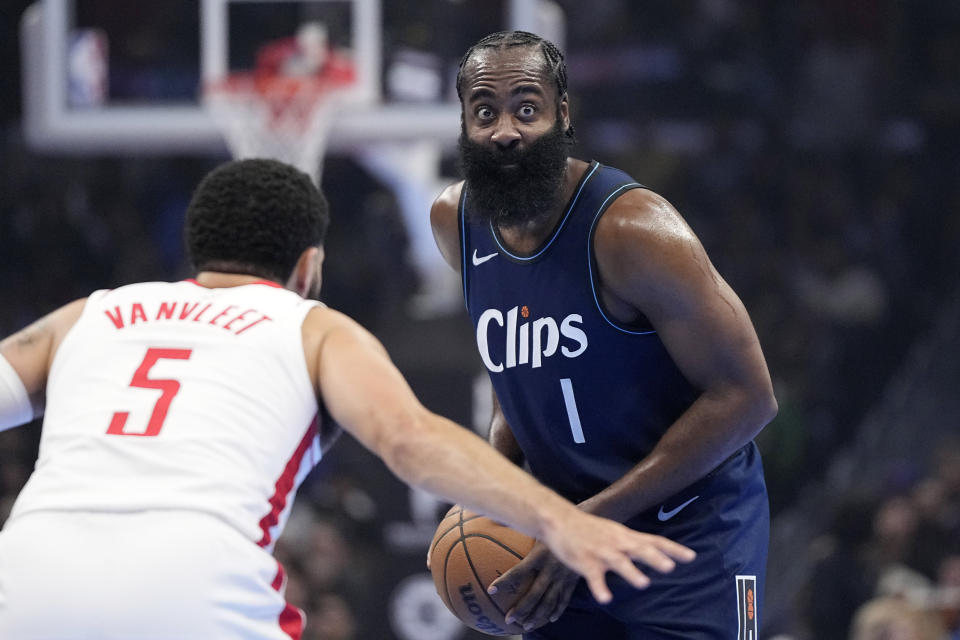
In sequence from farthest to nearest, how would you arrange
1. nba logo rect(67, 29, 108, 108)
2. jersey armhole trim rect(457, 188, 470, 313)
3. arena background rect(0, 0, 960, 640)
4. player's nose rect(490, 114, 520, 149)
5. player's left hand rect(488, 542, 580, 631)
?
arena background rect(0, 0, 960, 640) → nba logo rect(67, 29, 108, 108) → jersey armhole trim rect(457, 188, 470, 313) → player's nose rect(490, 114, 520, 149) → player's left hand rect(488, 542, 580, 631)

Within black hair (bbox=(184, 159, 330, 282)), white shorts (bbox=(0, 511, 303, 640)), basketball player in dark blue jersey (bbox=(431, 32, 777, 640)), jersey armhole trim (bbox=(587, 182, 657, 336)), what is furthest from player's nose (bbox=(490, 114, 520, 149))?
white shorts (bbox=(0, 511, 303, 640))

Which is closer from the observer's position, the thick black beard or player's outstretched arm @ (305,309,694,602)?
player's outstretched arm @ (305,309,694,602)

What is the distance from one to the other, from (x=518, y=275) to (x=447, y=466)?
3.22ft

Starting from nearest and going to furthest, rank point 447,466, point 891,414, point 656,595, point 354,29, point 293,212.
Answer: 1. point 447,466
2. point 293,212
3. point 656,595
4. point 354,29
5. point 891,414

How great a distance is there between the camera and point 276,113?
8031 mm

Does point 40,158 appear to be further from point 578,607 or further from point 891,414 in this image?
point 578,607

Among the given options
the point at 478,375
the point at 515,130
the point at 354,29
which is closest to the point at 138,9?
the point at 354,29

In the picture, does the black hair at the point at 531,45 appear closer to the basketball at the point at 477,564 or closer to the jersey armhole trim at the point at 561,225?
the jersey armhole trim at the point at 561,225

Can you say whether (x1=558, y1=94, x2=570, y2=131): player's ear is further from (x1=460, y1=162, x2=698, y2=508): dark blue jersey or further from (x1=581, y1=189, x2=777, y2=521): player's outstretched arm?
(x1=581, y1=189, x2=777, y2=521): player's outstretched arm

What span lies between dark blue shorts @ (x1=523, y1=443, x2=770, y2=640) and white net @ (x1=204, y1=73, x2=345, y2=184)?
5.13 m

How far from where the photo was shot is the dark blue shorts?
10.1 ft

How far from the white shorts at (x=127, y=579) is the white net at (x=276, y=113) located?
5632 mm

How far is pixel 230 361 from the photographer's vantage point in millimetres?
2523

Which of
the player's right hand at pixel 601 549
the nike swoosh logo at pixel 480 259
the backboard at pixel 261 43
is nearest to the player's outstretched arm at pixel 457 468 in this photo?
the player's right hand at pixel 601 549
